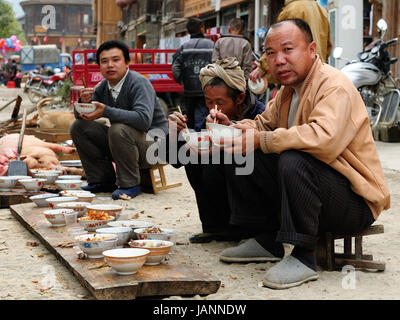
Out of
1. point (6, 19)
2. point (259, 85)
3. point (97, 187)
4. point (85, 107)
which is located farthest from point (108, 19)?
point (85, 107)

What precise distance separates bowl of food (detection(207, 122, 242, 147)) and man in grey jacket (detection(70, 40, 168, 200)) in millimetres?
2296

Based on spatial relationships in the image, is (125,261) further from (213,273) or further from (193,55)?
(193,55)

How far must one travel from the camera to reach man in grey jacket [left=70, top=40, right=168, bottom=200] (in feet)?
17.5

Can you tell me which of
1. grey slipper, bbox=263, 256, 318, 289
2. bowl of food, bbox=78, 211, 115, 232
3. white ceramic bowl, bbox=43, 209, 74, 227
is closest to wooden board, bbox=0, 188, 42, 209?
white ceramic bowl, bbox=43, 209, 74, 227

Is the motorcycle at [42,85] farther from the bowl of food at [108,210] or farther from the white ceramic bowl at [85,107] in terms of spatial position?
the bowl of food at [108,210]

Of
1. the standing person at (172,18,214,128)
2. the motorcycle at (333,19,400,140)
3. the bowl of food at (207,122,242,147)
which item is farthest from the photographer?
the motorcycle at (333,19,400,140)

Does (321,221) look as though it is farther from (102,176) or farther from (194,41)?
(194,41)

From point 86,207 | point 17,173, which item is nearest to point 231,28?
point 17,173

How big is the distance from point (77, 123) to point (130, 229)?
2.53 meters

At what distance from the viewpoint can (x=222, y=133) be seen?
298 cm

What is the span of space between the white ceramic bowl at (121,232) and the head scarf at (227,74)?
3.41 ft

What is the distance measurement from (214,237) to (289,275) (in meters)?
1.08

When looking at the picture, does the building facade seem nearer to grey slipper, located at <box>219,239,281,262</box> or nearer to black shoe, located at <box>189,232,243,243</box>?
black shoe, located at <box>189,232,243,243</box>

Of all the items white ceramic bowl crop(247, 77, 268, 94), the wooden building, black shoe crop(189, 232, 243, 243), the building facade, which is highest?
the building facade
